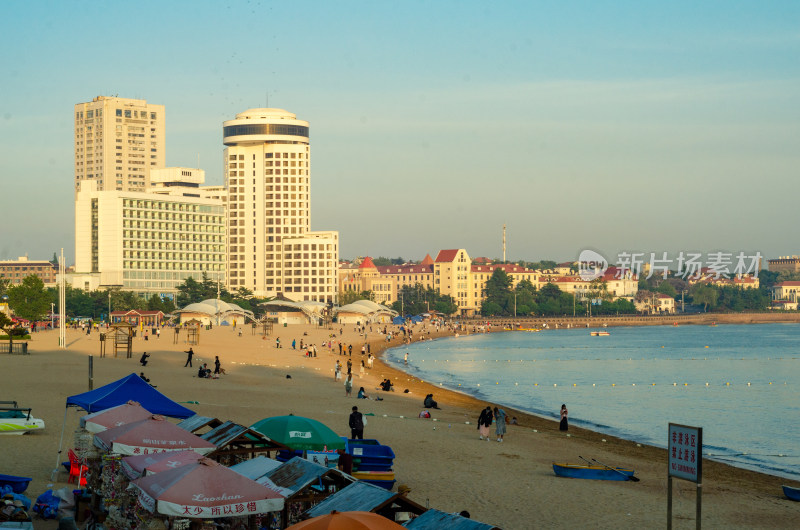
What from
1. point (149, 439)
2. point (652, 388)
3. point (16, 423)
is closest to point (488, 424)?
point (16, 423)

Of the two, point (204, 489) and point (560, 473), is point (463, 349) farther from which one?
point (204, 489)

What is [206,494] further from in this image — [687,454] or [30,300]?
[30,300]

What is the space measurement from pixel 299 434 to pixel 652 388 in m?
42.7

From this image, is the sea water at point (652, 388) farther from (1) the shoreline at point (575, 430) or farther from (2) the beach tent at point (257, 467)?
(2) the beach tent at point (257, 467)

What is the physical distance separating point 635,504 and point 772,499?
450cm

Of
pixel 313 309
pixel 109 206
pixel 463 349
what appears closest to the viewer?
pixel 463 349

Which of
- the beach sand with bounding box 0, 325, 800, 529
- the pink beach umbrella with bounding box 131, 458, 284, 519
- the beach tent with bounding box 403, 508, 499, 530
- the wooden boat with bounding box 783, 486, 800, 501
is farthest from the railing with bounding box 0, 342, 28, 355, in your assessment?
the beach tent with bounding box 403, 508, 499, 530

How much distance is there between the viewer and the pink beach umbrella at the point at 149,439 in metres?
14.6

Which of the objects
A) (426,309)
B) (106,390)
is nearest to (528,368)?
(106,390)

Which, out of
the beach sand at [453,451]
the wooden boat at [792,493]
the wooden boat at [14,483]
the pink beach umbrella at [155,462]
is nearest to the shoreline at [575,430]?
the beach sand at [453,451]

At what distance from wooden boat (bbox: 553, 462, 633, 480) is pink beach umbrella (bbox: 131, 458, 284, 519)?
491 inches

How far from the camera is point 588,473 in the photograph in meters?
22.2

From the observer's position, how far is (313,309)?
13838 cm

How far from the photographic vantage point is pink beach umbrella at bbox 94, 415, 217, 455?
1462 centimetres
